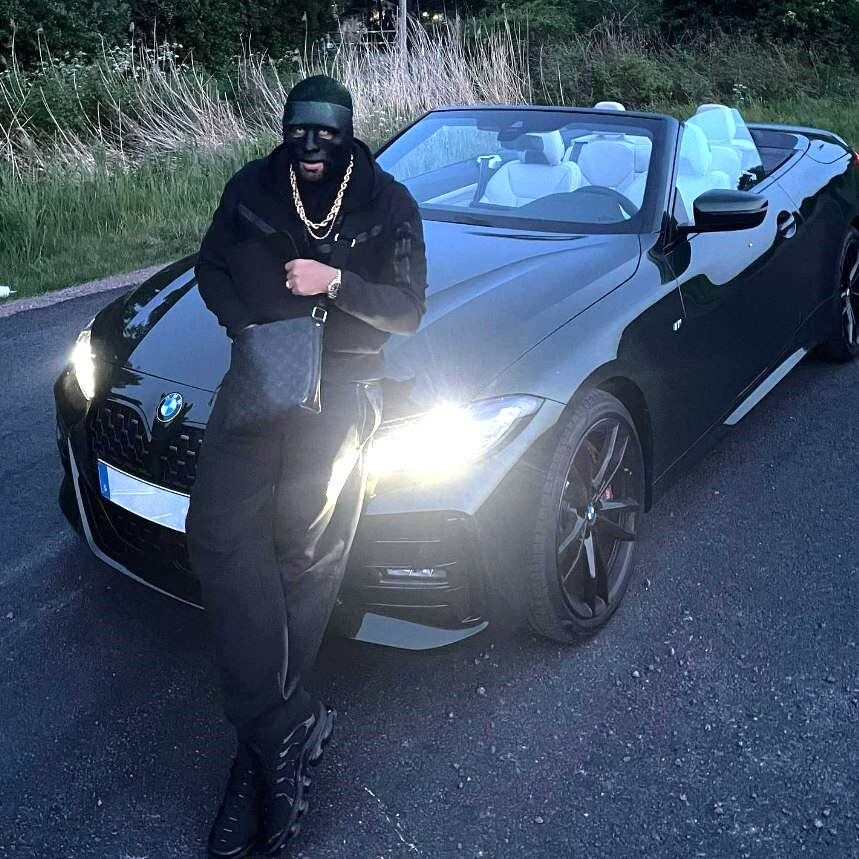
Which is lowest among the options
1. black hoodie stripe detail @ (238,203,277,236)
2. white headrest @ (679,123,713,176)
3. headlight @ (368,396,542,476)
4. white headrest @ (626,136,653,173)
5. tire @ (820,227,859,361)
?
tire @ (820,227,859,361)

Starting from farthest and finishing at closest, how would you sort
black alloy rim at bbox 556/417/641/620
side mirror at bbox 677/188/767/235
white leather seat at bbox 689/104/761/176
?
white leather seat at bbox 689/104/761/176
side mirror at bbox 677/188/767/235
black alloy rim at bbox 556/417/641/620

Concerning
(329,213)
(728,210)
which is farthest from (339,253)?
(728,210)

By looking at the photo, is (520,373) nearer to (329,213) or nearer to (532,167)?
(329,213)

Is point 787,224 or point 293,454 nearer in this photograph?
point 293,454

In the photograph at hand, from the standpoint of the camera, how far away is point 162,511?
277 centimetres

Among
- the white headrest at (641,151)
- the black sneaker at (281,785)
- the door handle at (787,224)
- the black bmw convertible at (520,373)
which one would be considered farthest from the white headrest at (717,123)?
the black sneaker at (281,785)

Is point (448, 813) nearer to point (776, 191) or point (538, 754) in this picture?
point (538, 754)

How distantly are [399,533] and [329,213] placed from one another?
79 cm

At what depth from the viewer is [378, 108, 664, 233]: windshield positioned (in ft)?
12.7

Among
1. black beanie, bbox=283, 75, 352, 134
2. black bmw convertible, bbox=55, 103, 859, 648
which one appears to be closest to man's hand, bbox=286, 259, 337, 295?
black beanie, bbox=283, 75, 352, 134

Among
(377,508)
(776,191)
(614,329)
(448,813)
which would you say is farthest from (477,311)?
(776,191)

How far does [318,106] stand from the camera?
2449mm

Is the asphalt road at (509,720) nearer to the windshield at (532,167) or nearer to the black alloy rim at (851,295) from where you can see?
the windshield at (532,167)

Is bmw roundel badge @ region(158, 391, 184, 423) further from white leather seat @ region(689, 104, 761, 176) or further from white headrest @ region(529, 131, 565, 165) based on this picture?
white leather seat @ region(689, 104, 761, 176)
